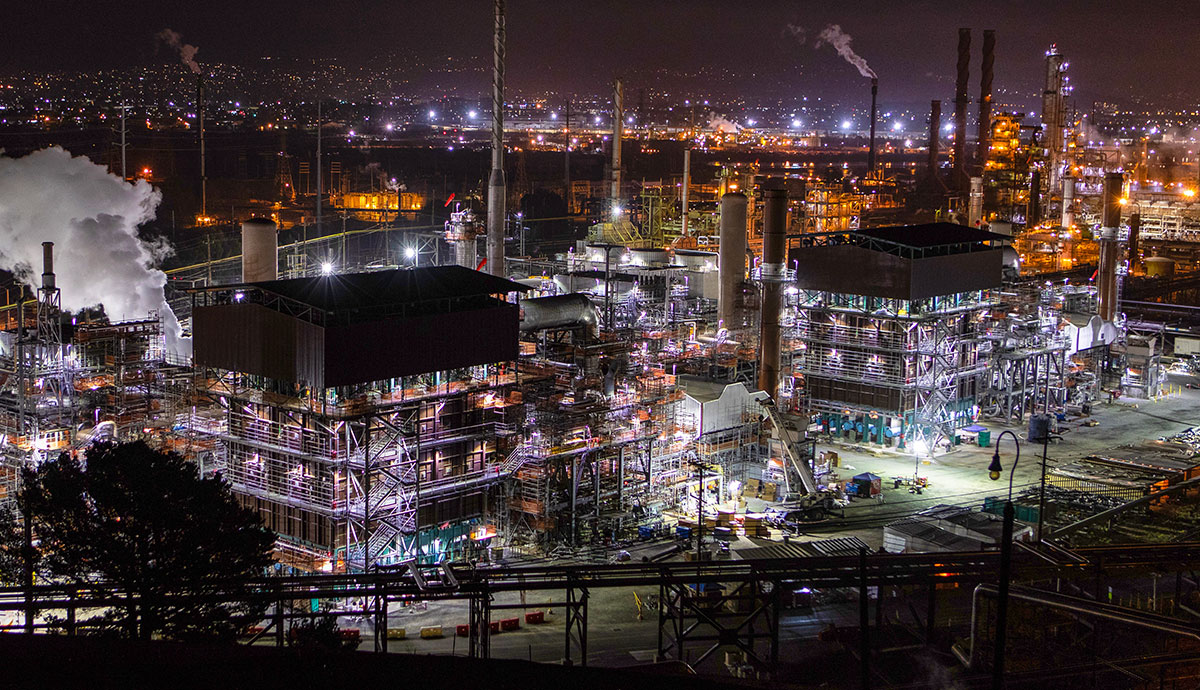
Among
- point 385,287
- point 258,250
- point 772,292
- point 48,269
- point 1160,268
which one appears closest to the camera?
point 385,287

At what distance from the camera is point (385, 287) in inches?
1532

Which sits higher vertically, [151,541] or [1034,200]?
[1034,200]

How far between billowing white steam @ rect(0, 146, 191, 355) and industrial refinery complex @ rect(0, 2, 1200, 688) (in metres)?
0.30

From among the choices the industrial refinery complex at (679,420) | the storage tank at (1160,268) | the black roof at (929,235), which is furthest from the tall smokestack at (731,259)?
the storage tank at (1160,268)

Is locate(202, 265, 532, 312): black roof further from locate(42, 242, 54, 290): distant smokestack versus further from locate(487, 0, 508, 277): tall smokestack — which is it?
locate(487, 0, 508, 277): tall smokestack

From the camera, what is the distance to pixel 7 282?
3127 inches

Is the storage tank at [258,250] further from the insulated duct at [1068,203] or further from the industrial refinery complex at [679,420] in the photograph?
the insulated duct at [1068,203]

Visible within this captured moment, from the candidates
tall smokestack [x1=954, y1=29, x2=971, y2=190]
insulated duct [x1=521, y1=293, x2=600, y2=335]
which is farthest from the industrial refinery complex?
tall smokestack [x1=954, y1=29, x2=971, y2=190]

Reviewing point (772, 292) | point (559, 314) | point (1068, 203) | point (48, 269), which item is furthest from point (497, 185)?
point (1068, 203)

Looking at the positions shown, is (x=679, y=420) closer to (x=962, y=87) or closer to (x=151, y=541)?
(x=151, y=541)

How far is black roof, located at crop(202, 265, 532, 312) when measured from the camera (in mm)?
36812

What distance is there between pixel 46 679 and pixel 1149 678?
2312 centimetres

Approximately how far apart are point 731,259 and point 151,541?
3892 cm

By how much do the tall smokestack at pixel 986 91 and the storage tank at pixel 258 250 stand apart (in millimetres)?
86372
